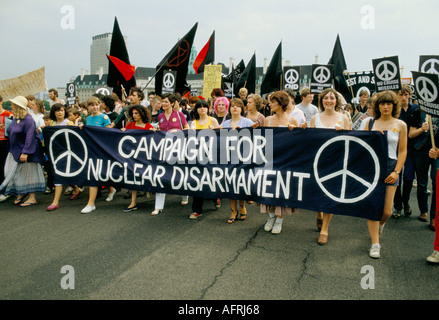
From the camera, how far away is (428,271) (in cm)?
351

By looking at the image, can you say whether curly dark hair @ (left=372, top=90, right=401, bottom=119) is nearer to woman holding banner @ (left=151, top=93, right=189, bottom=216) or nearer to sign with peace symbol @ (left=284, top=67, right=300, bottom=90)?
woman holding banner @ (left=151, top=93, right=189, bottom=216)

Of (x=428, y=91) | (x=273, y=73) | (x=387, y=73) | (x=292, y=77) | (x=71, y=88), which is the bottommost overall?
(x=428, y=91)

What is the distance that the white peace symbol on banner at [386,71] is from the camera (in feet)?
21.5

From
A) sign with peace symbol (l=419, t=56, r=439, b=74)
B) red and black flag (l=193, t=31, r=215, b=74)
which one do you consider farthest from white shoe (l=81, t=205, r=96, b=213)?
sign with peace symbol (l=419, t=56, r=439, b=74)

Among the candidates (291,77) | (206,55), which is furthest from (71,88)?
(291,77)

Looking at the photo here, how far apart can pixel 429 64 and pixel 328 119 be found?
11.5ft

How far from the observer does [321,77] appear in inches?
337

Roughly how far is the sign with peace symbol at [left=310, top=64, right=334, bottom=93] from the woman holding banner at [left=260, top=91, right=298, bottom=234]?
4.13 m

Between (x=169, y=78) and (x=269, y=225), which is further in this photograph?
(x=169, y=78)

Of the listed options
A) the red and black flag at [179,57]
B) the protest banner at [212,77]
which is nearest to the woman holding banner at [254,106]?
the red and black flag at [179,57]

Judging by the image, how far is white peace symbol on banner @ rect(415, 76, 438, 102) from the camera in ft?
14.1

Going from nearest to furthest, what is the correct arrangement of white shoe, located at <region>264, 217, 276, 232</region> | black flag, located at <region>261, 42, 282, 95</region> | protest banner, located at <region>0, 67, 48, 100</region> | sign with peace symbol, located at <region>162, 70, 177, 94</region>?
white shoe, located at <region>264, 217, 276, 232</region>, sign with peace symbol, located at <region>162, 70, 177, 94</region>, protest banner, located at <region>0, 67, 48, 100</region>, black flag, located at <region>261, 42, 282, 95</region>

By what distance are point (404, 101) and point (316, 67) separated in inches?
137

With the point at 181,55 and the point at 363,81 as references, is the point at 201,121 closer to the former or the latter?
the point at 181,55
